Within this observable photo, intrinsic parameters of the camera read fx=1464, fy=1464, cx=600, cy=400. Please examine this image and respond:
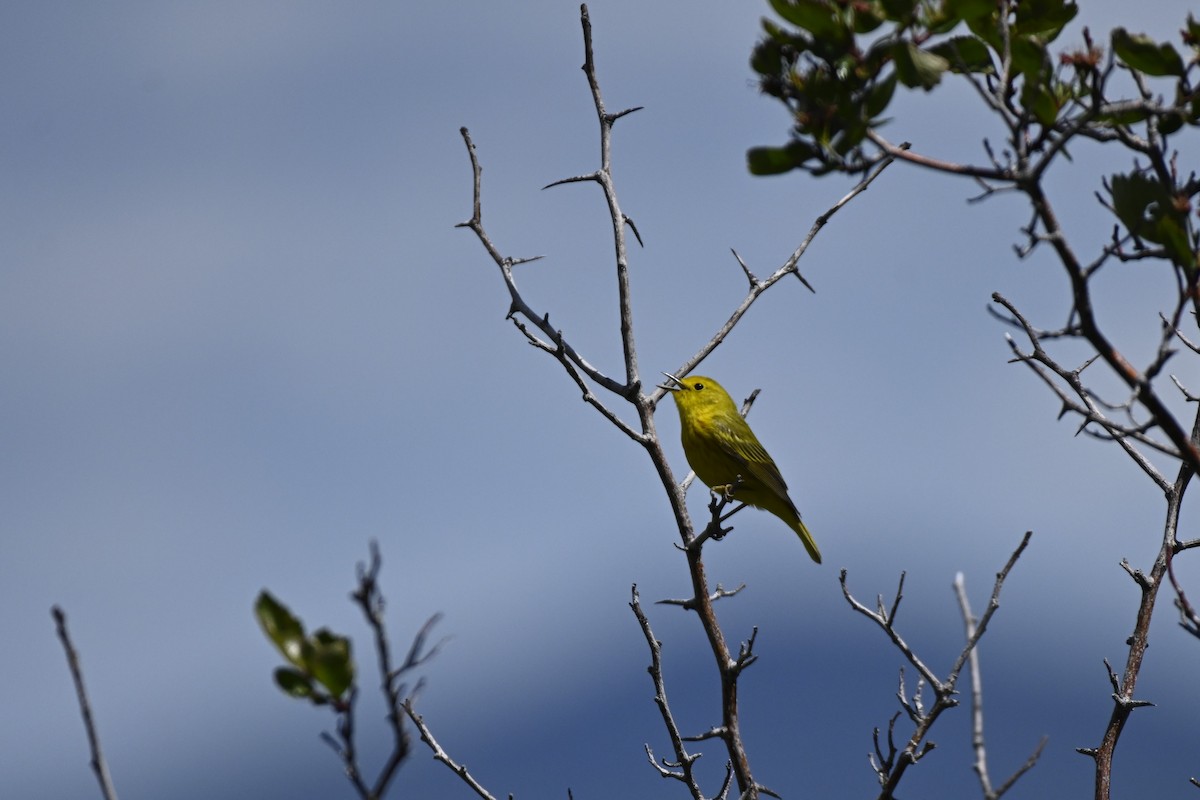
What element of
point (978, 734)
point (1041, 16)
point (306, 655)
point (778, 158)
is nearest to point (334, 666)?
point (306, 655)

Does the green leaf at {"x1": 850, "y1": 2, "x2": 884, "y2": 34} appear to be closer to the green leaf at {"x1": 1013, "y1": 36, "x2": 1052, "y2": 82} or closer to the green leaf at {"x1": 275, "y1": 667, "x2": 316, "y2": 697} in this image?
the green leaf at {"x1": 1013, "y1": 36, "x2": 1052, "y2": 82}

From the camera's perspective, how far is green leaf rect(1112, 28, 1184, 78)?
4.02 metres

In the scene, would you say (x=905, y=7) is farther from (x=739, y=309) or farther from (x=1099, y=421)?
(x=739, y=309)

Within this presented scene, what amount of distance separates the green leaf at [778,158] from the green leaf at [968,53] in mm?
528

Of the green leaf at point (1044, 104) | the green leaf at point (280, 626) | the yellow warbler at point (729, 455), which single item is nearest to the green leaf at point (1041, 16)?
the green leaf at point (1044, 104)

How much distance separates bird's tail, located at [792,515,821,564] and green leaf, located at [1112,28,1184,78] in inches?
302

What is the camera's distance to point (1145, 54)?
4039 mm

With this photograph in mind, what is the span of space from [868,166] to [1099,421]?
0.87 meters

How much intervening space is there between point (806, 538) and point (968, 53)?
26.2 ft

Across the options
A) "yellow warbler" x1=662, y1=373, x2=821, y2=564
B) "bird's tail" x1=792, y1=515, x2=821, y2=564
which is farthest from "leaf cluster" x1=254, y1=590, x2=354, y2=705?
"bird's tail" x1=792, y1=515, x2=821, y2=564

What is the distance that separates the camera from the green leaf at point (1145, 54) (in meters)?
4.02

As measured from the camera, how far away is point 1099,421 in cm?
371

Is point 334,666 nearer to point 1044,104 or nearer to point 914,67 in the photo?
point 914,67

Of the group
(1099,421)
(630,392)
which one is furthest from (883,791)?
(630,392)
